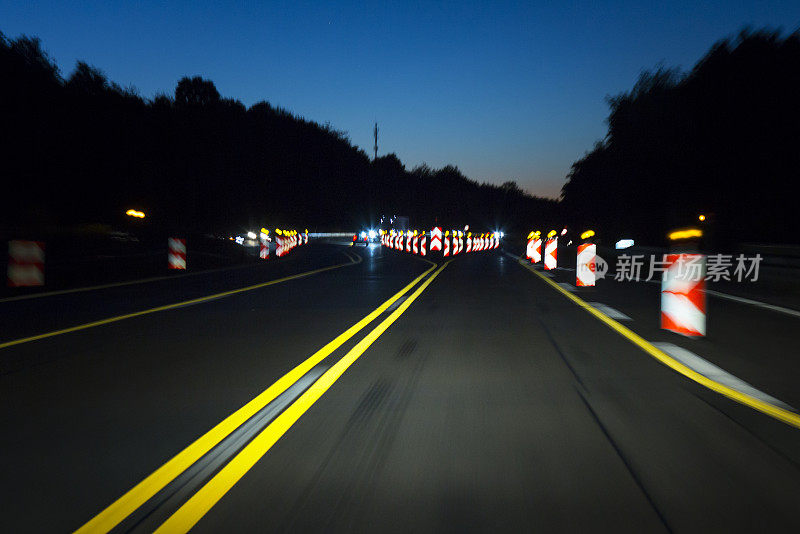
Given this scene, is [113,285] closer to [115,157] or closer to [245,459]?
[245,459]

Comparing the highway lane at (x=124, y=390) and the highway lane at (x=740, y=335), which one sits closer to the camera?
the highway lane at (x=124, y=390)

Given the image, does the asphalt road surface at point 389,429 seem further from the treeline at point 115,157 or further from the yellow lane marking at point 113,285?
the treeline at point 115,157

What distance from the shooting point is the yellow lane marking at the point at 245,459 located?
3787mm

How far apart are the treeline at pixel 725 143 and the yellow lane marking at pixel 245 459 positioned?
2805 cm

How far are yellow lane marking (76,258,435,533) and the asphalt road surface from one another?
2 cm

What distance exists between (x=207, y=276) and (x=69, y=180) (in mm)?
15092

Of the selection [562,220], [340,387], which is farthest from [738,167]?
[562,220]

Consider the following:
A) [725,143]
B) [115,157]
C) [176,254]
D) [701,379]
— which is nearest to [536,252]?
[725,143]

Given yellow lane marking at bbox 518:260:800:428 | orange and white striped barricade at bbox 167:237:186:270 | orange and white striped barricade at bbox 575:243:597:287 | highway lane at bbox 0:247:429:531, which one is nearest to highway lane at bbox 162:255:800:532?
yellow lane marking at bbox 518:260:800:428

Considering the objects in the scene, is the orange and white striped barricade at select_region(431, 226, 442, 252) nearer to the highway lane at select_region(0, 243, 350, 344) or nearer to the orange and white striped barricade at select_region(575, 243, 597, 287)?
the highway lane at select_region(0, 243, 350, 344)

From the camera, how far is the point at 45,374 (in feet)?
23.7

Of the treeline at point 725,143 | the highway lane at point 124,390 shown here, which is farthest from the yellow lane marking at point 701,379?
the treeline at point 725,143

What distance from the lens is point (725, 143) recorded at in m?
32.2

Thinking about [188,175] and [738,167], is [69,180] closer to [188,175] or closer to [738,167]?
[188,175]
